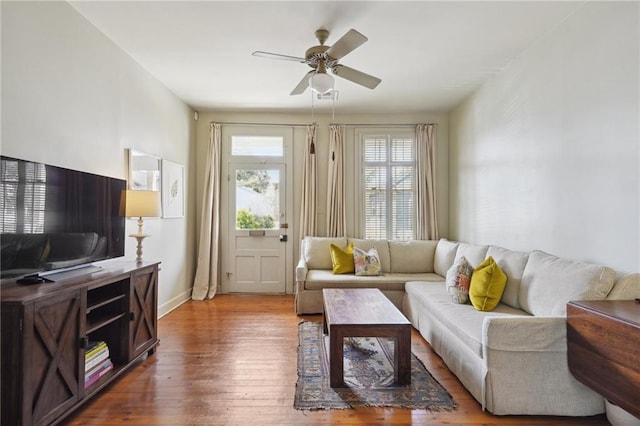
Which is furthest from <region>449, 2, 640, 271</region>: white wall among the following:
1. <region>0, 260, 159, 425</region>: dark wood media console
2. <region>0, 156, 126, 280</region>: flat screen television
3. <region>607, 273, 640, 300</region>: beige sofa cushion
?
<region>0, 156, 126, 280</region>: flat screen television

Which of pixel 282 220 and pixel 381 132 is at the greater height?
pixel 381 132

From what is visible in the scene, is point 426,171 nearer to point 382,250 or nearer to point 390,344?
point 382,250

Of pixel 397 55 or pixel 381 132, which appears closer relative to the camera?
pixel 397 55

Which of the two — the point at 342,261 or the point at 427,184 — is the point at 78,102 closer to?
the point at 342,261

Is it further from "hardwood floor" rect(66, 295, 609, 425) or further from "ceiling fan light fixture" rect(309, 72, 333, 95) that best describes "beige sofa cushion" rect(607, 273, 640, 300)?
"ceiling fan light fixture" rect(309, 72, 333, 95)

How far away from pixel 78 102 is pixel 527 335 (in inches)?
145

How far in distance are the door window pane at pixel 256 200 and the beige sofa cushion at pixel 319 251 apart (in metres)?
0.78

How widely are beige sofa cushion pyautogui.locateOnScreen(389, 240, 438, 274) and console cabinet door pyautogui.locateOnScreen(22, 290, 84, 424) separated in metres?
3.61

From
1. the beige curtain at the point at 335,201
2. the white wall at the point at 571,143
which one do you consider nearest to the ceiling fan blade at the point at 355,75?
the white wall at the point at 571,143

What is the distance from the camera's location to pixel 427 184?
5180 millimetres

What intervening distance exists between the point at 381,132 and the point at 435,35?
92.1 inches

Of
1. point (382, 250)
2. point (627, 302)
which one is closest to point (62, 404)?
point (627, 302)

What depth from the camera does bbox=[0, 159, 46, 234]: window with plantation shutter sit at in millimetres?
1855

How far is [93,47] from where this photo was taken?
2879mm
